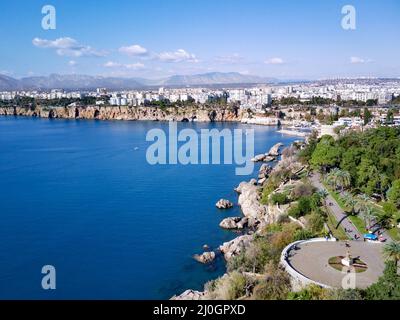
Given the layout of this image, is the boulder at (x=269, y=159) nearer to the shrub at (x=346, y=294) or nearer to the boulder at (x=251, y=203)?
the boulder at (x=251, y=203)

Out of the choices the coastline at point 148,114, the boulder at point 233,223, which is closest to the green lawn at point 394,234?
the boulder at point 233,223

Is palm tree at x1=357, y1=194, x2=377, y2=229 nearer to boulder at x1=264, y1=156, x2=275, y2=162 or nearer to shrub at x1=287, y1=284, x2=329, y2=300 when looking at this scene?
shrub at x1=287, y1=284, x2=329, y2=300

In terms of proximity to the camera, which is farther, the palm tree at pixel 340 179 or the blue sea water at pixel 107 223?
the palm tree at pixel 340 179

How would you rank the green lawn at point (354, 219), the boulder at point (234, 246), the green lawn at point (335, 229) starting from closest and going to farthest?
the green lawn at point (335, 229), the green lawn at point (354, 219), the boulder at point (234, 246)

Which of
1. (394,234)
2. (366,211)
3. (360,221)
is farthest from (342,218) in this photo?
(394,234)

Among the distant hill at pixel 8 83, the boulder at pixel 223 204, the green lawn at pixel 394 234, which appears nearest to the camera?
the green lawn at pixel 394 234

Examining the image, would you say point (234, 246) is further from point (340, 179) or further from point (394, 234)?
point (340, 179)

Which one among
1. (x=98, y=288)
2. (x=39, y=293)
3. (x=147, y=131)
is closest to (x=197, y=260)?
(x=98, y=288)
